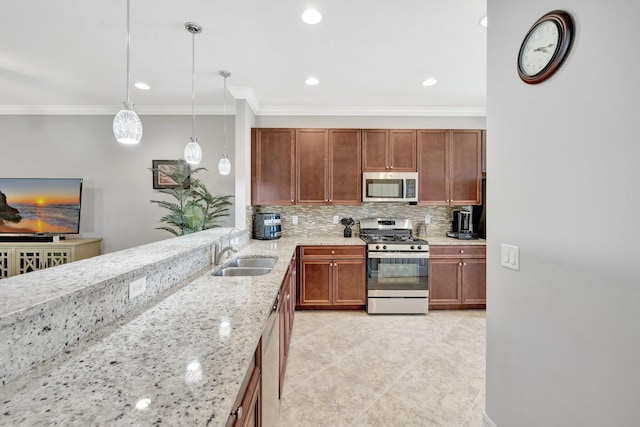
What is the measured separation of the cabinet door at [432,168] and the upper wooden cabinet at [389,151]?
121mm

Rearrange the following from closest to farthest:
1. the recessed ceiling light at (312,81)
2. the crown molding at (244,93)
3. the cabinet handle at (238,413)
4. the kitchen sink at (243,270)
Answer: the cabinet handle at (238,413) < the kitchen sink at (243,270) < the recessed ceiling light at (312,81) < the crown molding at (244,93)

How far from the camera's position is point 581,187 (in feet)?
3.46

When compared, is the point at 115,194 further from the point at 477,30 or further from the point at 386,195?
the point at 477,30

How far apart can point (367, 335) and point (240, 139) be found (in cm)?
264

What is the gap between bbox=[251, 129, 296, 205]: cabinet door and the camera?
3.74 m

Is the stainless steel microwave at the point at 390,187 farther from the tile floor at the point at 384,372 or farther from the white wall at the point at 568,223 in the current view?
the white wall at the point at 568,223

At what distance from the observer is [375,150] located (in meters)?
3.80

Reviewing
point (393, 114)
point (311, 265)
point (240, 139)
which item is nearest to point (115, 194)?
point (240, 139)

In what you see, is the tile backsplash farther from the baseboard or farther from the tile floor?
the baseboard

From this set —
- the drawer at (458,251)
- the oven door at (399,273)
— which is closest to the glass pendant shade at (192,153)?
the oven door at (399,273)

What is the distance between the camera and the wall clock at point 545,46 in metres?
1.10

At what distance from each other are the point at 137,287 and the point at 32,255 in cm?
375

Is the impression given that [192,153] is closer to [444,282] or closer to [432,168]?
[432,168]

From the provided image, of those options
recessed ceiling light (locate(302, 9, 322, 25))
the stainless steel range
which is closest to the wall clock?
recessed ceiling light (locate(302, 9, 322, 25))
